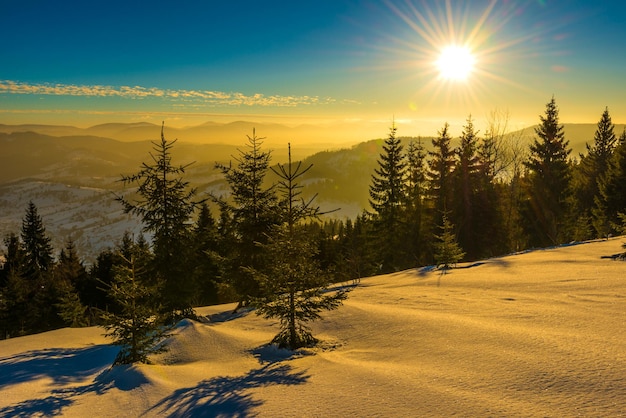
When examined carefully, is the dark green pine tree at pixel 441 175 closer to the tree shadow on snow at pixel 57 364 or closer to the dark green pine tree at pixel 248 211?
the dark green pine tree at pixel 248 211

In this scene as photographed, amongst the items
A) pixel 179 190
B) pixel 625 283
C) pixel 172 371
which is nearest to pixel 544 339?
pixel 625 283

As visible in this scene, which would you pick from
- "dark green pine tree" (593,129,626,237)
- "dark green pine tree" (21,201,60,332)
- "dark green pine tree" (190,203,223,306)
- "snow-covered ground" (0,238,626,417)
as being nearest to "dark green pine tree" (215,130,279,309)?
"dark green pine tree" (190,203,223,306)

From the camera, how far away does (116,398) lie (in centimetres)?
757

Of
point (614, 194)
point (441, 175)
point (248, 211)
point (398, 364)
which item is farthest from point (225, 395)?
point (614, 194)

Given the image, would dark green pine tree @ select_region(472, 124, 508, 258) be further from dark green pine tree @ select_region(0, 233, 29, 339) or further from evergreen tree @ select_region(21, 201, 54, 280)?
evergreen tree @ select_region(21, 201, 54, 280)

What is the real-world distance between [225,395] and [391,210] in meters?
31.7

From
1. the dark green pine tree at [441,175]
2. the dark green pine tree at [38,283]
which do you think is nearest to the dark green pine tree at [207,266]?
the dark green pine tree at [38,283]

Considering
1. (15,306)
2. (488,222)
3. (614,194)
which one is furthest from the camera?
(15,306)

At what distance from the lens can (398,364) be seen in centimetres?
677

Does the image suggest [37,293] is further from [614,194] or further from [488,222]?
[614,194]

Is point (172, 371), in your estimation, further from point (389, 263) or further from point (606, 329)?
point (389, 263)

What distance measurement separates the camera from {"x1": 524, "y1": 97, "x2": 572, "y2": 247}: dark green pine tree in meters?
36.5

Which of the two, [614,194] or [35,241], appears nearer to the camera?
[614,194]

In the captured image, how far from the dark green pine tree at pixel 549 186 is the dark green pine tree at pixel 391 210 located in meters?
13.9
